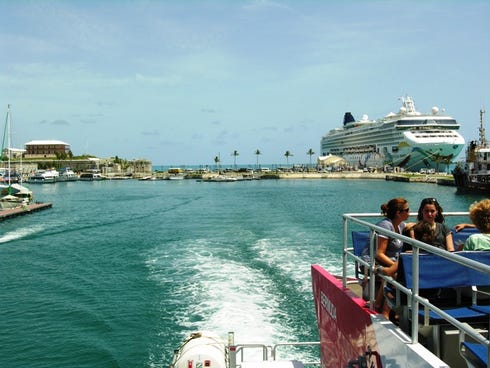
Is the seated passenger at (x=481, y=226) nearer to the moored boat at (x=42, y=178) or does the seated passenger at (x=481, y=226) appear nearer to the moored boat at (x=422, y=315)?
the moored boat at (x=422, y=315)

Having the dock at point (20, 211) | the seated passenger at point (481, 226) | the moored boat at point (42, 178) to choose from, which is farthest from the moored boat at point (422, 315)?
the moored boat at point (42, 178)

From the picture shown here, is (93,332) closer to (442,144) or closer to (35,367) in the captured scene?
(35,367)

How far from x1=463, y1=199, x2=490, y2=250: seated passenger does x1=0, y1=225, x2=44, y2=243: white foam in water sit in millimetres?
35875

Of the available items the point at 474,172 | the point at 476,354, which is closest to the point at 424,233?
the point at 476,354

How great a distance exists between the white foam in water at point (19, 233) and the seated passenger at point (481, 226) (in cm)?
3588

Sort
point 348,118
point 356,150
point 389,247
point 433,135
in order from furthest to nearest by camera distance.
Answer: point 348,118
point 356,150
point 433,135
point 389,247

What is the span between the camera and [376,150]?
146 m

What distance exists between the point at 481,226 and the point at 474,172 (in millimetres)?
76948

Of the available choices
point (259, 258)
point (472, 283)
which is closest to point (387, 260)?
point (472, 283)

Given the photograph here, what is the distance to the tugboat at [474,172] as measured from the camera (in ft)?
235

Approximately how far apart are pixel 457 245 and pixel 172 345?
9.33 m

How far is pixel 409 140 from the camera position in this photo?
124 meters

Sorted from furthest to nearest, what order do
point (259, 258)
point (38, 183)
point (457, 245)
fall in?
point (38, 183)
point (259, 258)
point (457, 245)

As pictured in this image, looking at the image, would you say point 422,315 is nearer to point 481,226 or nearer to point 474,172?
point 481,226
